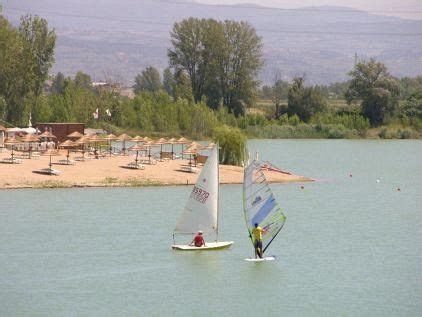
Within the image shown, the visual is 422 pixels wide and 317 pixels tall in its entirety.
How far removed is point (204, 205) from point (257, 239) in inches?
139

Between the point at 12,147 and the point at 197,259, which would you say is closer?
the point at 197,259

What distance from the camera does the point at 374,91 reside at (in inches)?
6491

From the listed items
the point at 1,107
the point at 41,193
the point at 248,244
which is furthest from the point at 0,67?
the point at 248,244

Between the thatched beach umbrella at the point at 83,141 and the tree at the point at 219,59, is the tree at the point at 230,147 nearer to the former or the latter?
the thatched beach umbrella at the point at 83,141

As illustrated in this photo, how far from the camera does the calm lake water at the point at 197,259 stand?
1492 inches

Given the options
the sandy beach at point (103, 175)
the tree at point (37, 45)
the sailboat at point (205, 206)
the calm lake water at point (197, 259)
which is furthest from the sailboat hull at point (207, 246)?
the tree at point (37, 45)

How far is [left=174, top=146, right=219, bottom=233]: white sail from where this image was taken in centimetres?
4653

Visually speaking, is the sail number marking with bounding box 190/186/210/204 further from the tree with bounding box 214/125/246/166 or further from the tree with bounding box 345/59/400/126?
the tree with bounding box 345/59/400/126

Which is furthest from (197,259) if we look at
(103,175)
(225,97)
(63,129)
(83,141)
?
(225,97)

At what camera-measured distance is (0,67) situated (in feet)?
391

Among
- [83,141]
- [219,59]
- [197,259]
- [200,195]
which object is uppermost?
[219,59]

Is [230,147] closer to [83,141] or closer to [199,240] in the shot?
[83,141]

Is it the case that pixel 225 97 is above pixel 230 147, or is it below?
above

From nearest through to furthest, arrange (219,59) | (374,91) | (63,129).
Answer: (63,129) → (219,59) → (374,91)
